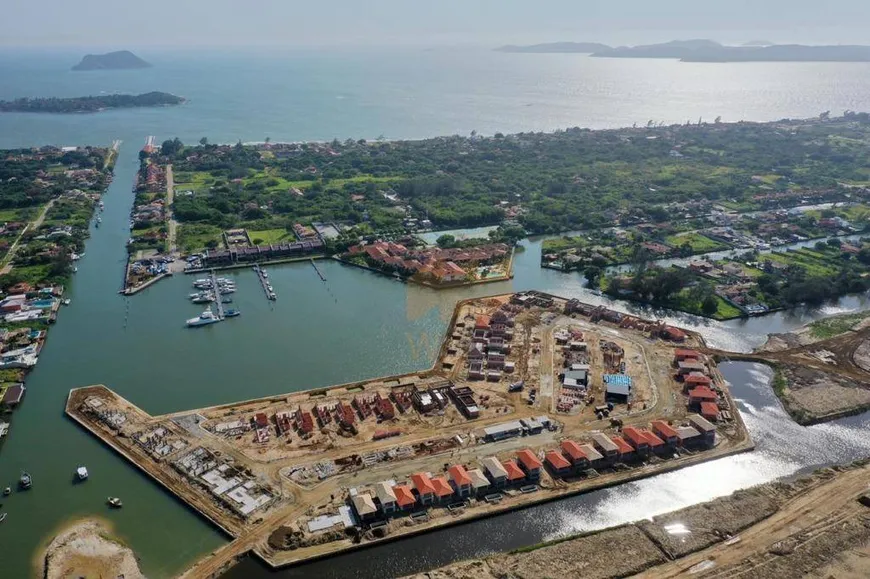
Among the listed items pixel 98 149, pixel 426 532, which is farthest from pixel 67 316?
pixel 98 149

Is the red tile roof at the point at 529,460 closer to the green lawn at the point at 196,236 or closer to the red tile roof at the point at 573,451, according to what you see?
the red tile roof at the point at 573,451

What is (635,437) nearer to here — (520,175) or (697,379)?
(697,379)

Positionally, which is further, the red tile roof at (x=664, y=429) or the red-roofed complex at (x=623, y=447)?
the red tile roof at (x=664, y=429)

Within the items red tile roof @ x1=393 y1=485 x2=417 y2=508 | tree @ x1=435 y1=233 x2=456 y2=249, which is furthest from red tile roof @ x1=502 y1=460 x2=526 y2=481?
tree @ x1=435 y1=233 x2=456 y2=249

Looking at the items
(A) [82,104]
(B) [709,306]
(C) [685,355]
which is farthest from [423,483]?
(A) [82,104]

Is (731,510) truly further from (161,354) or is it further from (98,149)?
(98,149)

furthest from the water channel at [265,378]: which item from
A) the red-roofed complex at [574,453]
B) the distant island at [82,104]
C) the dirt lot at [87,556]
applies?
the distant island at [82,104]

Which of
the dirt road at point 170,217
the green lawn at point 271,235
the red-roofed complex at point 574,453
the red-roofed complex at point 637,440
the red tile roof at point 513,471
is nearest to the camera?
the red tile roof at point 513,471

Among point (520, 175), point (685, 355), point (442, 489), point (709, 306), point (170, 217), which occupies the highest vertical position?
point (520, 175)
